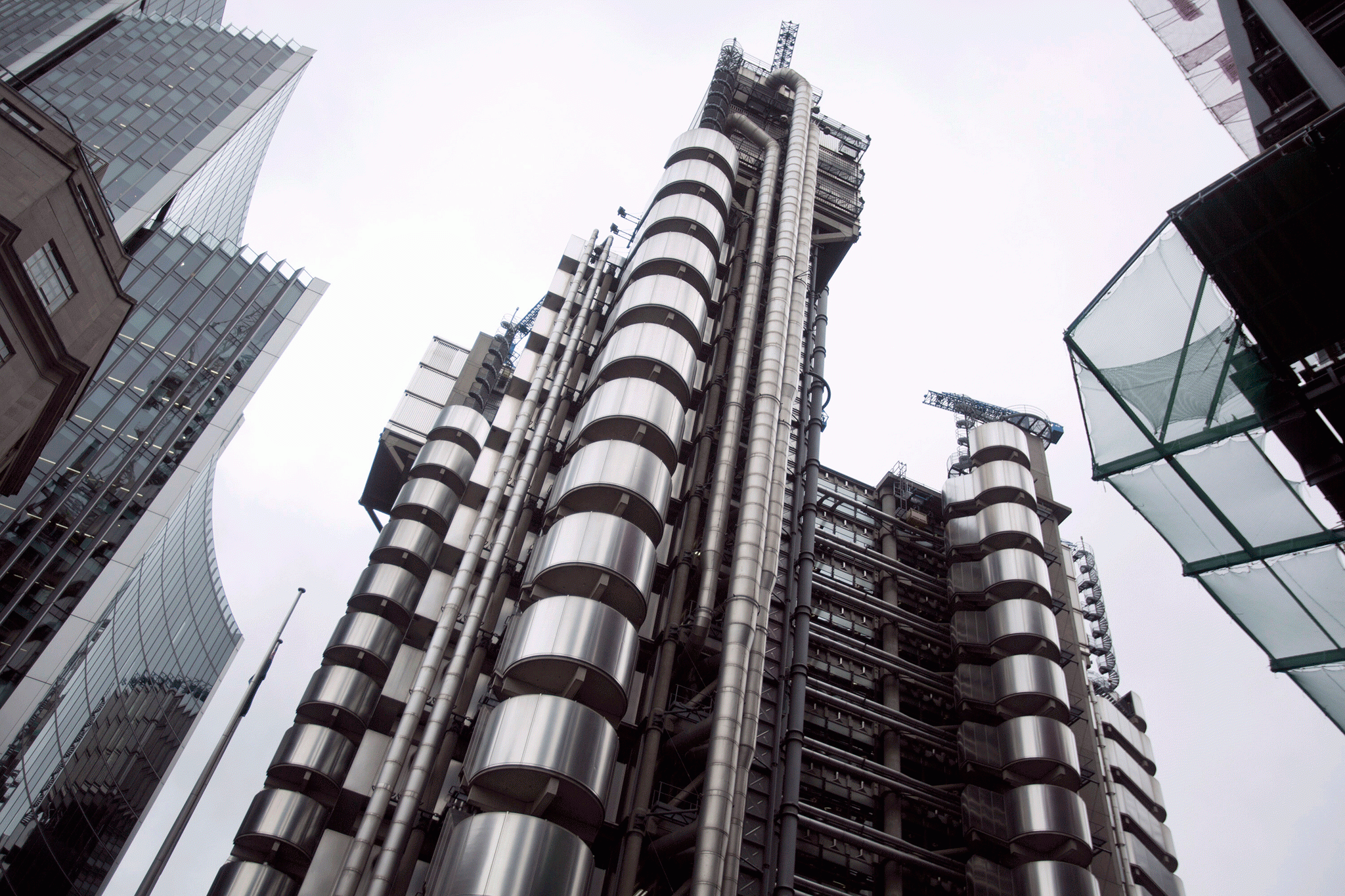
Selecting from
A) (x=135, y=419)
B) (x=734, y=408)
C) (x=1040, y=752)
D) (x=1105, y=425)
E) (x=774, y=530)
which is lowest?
(x=1105, y=425)

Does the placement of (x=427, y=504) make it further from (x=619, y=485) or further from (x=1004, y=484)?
(x=1004, y=484)

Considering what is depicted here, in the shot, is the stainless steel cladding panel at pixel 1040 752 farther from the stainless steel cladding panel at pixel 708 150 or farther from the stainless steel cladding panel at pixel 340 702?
the stainless steel cladding panel at pixel 708 150

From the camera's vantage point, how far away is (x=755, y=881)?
97.8ft

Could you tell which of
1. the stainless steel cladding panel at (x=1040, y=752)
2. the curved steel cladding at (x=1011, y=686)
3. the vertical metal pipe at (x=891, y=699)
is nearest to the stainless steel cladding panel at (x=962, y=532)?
the curved steel cladding at (x=1011, y=686)

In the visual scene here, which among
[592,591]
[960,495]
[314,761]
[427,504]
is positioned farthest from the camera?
[960,495]

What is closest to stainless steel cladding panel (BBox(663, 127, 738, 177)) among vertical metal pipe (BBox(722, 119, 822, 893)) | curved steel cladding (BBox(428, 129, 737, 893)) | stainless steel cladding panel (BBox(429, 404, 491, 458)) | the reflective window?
vertical metal pipe (BBox(722, 119, 822, 893))

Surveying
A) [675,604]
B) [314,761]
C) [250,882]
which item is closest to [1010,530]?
[675,604]

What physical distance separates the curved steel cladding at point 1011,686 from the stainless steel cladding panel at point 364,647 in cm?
2572

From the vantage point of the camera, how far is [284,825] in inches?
1302

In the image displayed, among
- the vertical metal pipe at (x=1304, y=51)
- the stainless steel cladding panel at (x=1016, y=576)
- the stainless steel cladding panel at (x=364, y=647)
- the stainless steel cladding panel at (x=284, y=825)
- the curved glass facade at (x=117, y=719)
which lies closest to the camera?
the vertical metal pipe at (x=1304, y=51)

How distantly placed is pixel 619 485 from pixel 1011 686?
73.1 feet

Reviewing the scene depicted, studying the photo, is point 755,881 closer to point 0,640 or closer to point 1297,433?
→ point 1297,433

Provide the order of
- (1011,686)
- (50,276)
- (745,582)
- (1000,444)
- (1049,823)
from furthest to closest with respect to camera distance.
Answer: (1000,444), (1011,686), (1049,823), (745,582), (50,276)

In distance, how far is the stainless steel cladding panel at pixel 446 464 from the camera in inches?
1708
